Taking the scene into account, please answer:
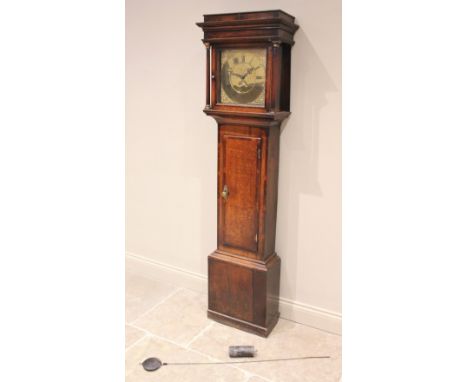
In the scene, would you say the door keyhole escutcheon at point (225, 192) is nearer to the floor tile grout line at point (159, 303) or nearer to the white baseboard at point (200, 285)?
the white baseboard at point (200, 285)

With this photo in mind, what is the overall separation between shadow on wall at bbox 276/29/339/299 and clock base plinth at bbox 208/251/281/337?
13cm

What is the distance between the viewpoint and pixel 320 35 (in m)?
2.49

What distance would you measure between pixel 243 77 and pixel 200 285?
159 cm

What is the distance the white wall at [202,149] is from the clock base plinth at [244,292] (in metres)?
0.18

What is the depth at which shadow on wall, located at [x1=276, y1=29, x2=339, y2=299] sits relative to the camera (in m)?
2.55

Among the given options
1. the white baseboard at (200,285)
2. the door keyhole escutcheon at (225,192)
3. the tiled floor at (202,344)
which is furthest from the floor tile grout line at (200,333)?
the door keyhole escutcheon at (225,192)

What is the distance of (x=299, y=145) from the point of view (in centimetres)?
269

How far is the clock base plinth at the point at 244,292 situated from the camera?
2.76m

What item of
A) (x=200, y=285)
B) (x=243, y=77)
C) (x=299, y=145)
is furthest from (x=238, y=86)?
(x=200, y=285)
